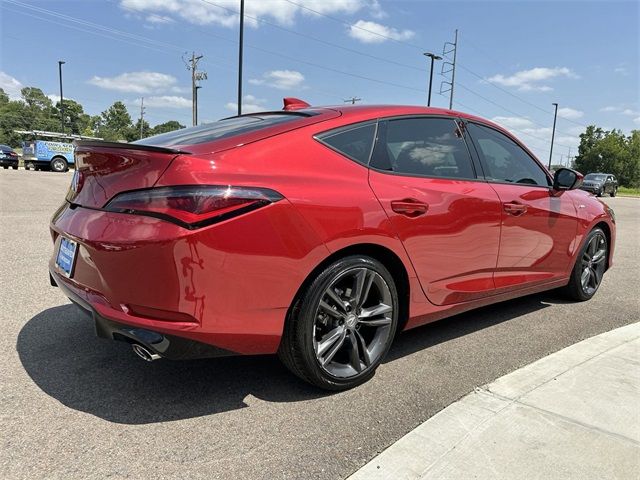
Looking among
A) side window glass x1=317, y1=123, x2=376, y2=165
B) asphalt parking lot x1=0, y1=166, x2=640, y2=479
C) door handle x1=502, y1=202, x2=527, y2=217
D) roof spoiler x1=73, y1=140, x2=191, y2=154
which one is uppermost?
side window glass x1=317, y1=123, x2=376, y2=165

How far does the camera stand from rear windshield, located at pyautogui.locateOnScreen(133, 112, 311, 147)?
2604 mm

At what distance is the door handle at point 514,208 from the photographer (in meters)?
3.51

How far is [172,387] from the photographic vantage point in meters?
2.69

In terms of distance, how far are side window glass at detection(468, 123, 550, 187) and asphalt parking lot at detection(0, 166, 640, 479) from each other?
3.93 ft

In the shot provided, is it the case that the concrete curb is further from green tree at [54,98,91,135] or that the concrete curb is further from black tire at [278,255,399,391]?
green tree at [54,98,91,135]

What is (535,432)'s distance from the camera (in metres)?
2.34

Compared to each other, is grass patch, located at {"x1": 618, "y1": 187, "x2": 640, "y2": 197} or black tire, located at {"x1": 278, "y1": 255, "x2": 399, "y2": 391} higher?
black tire, located at {"x1": 278, "y1": 255, "x2": 399, "y2": 391}

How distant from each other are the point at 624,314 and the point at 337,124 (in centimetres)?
344

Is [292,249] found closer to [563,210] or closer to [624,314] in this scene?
[563,210]

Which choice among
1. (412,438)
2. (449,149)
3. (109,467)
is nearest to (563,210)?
(449,149)

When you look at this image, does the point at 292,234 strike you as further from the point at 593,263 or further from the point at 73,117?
the point at 73,117

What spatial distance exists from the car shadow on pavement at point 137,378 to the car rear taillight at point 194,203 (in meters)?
1.01

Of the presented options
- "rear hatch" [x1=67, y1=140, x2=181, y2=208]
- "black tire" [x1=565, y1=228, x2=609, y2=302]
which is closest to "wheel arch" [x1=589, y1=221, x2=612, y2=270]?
"black tire" [x1=565, y1=228, x2=609, y2=302]

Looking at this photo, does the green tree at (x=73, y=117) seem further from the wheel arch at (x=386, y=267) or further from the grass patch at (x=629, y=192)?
the wheel arch at (x=386, y=267)
